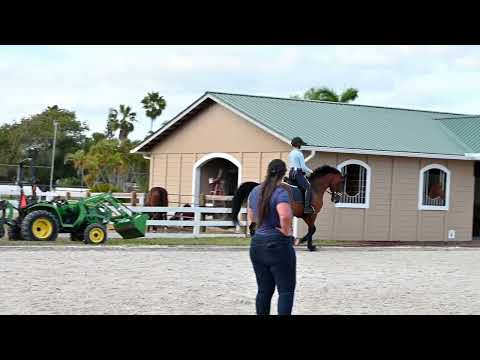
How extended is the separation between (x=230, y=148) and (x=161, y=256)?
953cm

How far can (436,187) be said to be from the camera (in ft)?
85.0

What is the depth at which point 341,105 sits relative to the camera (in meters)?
28.2

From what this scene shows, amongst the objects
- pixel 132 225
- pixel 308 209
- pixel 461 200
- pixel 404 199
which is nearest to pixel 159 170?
pixel 404 199

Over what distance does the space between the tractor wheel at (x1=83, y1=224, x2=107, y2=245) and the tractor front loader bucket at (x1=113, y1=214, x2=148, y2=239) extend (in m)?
0.68

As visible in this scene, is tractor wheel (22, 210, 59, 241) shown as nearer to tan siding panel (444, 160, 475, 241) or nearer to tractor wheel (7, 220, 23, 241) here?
tractor wheel (7, 220, 23, 241)

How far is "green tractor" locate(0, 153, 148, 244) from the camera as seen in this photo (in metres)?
18.6

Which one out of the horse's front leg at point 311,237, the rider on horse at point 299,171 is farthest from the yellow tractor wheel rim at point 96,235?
the horse's front leg at point 311,237

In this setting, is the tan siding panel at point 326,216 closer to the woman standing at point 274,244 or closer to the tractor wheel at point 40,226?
the tractor wheel at point 40,226

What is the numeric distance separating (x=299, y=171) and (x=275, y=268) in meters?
10.7

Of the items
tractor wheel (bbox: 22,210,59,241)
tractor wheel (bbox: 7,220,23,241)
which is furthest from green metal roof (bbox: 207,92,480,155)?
tractor wheel (bbox: 7,220,23,241)

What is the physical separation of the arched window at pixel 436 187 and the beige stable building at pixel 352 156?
0.03 m
